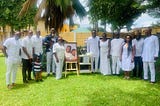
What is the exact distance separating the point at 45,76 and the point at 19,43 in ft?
10.0

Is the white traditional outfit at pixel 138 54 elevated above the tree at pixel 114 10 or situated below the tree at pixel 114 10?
below

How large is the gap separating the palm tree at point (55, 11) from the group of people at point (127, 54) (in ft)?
15.1

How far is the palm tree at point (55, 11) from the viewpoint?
20.9 metres

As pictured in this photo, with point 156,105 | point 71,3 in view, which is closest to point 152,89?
point 156,105

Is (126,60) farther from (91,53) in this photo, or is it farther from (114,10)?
(114,10)

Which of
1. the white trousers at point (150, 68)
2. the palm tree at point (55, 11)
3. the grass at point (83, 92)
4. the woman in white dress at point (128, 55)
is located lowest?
the grass at point (83, 92)

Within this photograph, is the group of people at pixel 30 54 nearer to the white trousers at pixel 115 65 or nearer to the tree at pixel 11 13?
the white trousers at pixel 115 65

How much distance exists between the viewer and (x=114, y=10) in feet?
109

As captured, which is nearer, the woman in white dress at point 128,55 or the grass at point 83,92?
the grass at point 83,92

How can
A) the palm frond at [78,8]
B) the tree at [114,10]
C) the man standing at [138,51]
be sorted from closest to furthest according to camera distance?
1. the man standing at [138,51]
2. the palm frond at [78,8]
3. the tree at [114,10]

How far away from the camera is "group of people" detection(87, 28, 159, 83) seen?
570 inches

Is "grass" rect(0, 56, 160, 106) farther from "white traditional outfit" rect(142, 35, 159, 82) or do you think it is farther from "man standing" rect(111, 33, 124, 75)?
"man standing" rect(111, 33, 124, 75)

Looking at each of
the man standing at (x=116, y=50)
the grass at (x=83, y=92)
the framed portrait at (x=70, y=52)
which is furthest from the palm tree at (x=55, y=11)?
the grass at (x=83, y=92)

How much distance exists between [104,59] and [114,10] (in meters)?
16.8
